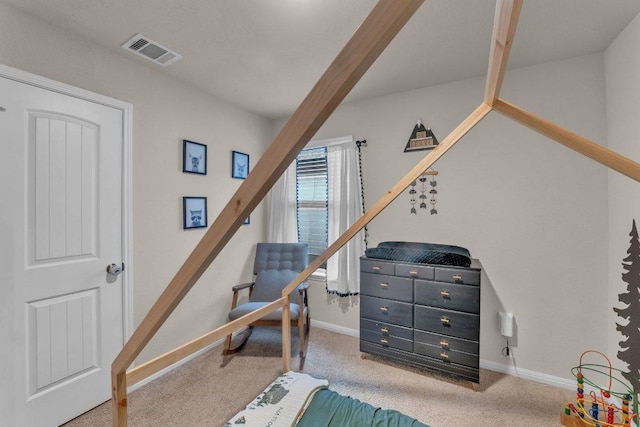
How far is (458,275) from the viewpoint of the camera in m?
2.16

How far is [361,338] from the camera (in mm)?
2572

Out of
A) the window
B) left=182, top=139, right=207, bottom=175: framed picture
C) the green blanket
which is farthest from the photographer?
the window

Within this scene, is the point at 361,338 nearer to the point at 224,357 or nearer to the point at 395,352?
the point at 395,352

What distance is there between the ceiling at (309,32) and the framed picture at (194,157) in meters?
0.62

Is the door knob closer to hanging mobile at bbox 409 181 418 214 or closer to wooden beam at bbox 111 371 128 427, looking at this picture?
wooden beam at bbox 111 371 128 427

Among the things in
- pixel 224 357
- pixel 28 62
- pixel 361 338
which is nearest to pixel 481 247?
pixel 361 338

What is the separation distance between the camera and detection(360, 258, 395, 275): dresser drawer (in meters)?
2.45

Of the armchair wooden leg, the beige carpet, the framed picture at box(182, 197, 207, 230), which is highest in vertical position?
the framed picture at box(182, 197, 207, 230)

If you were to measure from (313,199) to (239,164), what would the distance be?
3.24 feet

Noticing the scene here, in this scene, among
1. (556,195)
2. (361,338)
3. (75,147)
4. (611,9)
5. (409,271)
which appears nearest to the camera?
(611,9)

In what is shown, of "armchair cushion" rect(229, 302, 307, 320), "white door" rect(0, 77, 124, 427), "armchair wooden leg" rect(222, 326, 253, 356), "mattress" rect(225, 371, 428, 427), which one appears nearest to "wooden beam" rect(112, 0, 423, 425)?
"mattress" rect(225, 371, 428, 427)

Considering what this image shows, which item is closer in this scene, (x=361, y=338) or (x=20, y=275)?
(x=20, y=275)

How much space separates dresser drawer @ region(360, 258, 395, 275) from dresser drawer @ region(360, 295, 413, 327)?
25 centimetres

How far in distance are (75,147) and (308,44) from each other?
1.81 m
